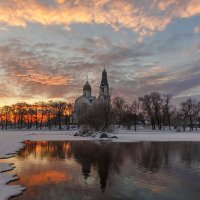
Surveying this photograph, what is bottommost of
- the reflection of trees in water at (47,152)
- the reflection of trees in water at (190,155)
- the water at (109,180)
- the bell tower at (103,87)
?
the water at (109,180)

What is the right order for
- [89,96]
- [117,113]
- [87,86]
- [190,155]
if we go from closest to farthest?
[190,155] < [117,113] < [89,96] < [87,86]

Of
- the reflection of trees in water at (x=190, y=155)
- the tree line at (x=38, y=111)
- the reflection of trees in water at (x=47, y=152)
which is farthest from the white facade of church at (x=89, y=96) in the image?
the reflection of trees in water at (x=190, y=155)

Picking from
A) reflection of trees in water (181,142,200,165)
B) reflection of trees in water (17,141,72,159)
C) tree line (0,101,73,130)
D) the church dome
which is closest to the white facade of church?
the church dome

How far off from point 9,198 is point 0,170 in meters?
7.55

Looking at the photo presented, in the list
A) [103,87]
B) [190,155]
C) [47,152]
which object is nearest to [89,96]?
[103,87]

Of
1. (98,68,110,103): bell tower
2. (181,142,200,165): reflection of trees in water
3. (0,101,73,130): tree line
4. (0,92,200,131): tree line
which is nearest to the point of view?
(181,142,200,165): reflection of trees in water

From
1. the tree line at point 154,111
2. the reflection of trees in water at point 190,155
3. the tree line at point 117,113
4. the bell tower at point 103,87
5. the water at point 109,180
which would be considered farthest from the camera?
the bell tower at point 103,87

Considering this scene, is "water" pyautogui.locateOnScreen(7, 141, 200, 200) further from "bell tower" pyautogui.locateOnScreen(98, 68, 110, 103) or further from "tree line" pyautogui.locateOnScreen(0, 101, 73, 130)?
"bell tower" pyautogui.locateOnScreen(98, 68, 110, 103)

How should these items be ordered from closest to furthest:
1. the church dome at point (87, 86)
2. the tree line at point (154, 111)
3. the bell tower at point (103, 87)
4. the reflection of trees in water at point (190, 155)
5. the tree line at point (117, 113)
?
the reflection of trees in water at point (190, 155) → the tree line at point (117, 113) → the tree line at point (154, 111) → the bell tower at point (103, 87) → the church dome at point (87, 86)

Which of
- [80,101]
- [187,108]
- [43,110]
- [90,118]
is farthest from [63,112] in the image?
[90,118]

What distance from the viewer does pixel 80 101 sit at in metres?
167

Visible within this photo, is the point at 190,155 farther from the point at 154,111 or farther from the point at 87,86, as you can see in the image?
the point at 87,86

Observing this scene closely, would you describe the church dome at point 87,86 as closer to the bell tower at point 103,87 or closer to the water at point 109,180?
the bell tower at point 103,87

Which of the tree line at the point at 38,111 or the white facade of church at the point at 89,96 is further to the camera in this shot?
the white facade of church at the point at 89,96
